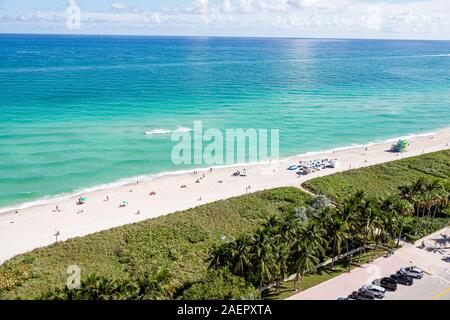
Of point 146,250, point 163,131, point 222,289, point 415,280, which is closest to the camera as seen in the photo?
point 222,289

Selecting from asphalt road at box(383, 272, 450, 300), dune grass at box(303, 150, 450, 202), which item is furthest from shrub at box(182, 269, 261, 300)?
dune grass at box(303, 150, 450, 202)

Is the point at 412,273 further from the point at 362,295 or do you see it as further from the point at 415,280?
the point at 362,295

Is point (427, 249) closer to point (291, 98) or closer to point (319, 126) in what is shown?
point (319, 126)

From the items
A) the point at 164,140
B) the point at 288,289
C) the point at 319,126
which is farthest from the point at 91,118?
the point at 288,289

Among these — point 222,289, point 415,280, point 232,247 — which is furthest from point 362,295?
point 222,289

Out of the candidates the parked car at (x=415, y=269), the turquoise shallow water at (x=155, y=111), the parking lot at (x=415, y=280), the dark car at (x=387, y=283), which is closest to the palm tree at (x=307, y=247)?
the parking lot at (x=415, y=280)
